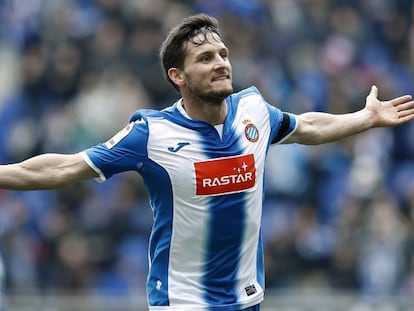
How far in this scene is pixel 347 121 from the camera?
8594 mm

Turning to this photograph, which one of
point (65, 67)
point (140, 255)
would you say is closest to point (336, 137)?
point (140, 255)

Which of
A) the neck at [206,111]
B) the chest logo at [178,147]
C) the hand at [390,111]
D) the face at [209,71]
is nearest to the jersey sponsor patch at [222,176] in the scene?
the chest logo at [178,147]

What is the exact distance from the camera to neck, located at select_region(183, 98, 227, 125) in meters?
8.08

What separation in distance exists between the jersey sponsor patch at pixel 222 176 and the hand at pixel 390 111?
1137 mm

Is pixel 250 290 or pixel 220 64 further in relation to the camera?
pixel 250 290

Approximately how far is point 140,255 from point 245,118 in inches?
259

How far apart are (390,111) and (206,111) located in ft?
4.41

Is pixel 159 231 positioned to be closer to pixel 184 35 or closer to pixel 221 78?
pixel 221 78

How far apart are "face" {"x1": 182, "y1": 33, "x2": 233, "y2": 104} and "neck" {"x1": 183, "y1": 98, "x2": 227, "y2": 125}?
0.19ft

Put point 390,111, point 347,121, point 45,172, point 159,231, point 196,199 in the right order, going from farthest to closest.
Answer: point 390,111 → point 347,121 → point 159,231 → point 196,199 → point 45,172

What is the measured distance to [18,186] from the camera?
781cm

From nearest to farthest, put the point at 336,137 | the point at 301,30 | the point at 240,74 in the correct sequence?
the point at 336,137
the point at 240,74
the point at 301,30

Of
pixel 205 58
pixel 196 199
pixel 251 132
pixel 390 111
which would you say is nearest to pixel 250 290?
pixel 196 199

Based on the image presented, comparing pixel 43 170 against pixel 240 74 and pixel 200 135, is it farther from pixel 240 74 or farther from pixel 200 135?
pixel 240 74
